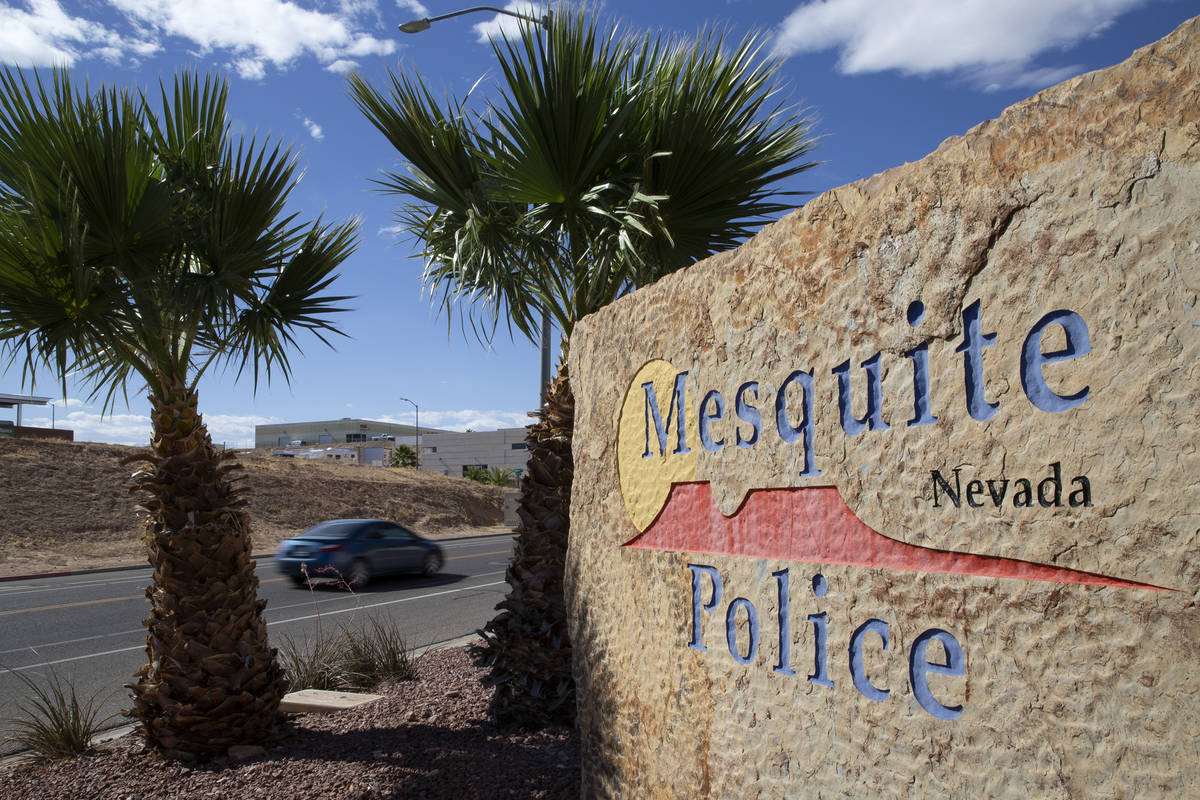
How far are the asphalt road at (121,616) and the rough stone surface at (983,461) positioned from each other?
531 centimetres

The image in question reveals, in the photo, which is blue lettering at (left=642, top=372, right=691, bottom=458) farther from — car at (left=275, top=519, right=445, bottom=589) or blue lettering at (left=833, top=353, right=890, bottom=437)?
car at (left=275, top=519, right=445, bottom=589)

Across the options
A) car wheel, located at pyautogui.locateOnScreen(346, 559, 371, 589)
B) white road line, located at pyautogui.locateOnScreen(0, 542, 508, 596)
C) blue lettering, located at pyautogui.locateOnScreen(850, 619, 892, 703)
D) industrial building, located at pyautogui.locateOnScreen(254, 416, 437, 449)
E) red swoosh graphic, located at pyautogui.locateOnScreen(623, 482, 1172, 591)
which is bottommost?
white road line, located at pyautogui.locateOnScreen(0, 542, 508, 596)

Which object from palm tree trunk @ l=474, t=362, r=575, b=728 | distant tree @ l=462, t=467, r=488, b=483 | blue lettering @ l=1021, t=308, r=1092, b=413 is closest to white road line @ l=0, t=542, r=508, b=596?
palm tree trunk @ l=474, t=362, r=575, b=728

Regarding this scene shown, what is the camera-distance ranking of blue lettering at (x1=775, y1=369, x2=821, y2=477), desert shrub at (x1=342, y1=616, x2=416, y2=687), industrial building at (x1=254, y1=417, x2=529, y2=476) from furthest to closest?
industrial building at (x1=254, y1=417, x2=529, y2=476)
desert shrub at (x1=342, y1=616, x2=416, y2=687)
blue lettering at (x1=775, y1=369, x2=821, y2=477)

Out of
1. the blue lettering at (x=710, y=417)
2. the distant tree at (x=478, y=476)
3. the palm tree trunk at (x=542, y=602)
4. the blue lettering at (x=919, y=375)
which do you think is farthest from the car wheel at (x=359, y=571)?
the distant tree at (x=478, y=476)

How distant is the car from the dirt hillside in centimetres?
246

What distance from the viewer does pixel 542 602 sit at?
18.0ft

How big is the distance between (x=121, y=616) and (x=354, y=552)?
12.9 feet

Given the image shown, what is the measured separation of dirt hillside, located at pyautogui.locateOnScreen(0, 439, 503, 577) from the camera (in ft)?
68.0

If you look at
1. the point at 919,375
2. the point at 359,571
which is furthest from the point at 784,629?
the point at 359,571

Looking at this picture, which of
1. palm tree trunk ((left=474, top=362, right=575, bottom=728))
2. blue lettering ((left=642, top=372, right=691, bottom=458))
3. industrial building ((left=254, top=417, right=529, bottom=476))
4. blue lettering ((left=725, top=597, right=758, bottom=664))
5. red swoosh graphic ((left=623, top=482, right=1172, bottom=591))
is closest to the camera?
red swoosh graphic ((left=623, top=482, right=1172, bottom=591))

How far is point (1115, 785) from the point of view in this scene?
1.91m

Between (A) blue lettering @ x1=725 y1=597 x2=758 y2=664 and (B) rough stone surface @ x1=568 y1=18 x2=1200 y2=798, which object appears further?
(A) blue lettering @ x1=725 y1=597 x2=758 y2=664

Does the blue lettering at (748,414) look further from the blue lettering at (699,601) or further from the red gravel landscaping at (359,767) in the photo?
the red gravel landscaping at (359,767)
